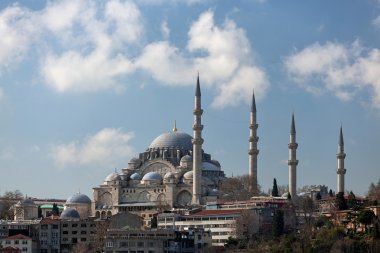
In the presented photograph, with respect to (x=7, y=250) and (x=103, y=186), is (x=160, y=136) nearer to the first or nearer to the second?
(x=103, y=186)

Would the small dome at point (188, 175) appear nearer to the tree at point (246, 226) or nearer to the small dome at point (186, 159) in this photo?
the small dome at point (186, 159)

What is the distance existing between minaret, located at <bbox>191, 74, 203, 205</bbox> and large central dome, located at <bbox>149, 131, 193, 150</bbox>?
28.0 ft

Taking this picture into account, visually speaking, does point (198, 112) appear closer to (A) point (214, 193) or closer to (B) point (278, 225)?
(A) point (214, 193)

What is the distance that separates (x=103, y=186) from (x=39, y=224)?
11.0 metres

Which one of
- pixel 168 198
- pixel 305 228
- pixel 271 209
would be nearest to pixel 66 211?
pixel 168 198

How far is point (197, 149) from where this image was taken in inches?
2586

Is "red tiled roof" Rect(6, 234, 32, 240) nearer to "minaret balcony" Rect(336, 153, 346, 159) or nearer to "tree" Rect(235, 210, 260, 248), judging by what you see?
"tree" Rect(235, 210, 260, 248)

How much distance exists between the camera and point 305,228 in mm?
52781

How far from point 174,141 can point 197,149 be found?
32.0 feet

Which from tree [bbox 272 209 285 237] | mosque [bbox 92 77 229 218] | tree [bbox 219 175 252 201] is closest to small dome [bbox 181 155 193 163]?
mosque [bbox 92 77 229 218]

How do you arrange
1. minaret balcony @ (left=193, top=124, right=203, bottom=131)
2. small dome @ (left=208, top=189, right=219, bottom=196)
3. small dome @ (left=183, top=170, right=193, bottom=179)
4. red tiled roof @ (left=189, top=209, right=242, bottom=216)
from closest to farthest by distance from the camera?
1. red tiled roof @ (left=189, top=209, right=242, bottom=216)
2. minaret balcony @ (left=193, top=124, right=203, bottom=131)
3. small dome @ (left=208, top=189, right=219, bottom=196)
4. small dome @ (left=183, top=170, right=193, bottom=179)

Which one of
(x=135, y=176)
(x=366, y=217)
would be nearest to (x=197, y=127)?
(x=135, y=176)

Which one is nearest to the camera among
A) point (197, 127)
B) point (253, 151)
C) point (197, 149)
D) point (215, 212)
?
point (215, 212)

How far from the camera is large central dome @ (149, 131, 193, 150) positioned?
75.0 meters
